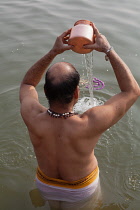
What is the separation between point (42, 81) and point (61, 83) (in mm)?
3615

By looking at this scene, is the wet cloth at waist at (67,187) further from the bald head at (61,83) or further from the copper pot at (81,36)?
the copper pot at (81,36)

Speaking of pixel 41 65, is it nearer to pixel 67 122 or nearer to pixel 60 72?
pixel 60 72

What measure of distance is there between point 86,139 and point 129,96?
566mm

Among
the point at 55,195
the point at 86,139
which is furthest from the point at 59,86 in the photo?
the point at 55,195

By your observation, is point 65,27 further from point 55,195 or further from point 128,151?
point 55,195

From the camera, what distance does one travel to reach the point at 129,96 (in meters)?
2.67

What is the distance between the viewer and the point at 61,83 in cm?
237

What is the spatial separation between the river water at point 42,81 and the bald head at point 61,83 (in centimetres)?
163

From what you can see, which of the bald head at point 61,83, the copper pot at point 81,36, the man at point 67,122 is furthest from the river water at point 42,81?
the copper pot at point 81,36

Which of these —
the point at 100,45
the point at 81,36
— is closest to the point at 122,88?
the point at 100,45

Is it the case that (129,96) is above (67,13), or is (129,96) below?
above

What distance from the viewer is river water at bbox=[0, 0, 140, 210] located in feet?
12.7

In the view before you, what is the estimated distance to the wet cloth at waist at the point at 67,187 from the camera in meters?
2.90

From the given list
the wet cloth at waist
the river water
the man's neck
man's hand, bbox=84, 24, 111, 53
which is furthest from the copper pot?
the river water
